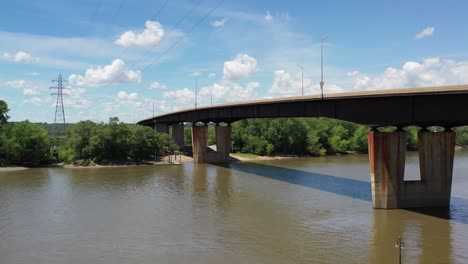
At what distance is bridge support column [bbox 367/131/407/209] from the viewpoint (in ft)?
132

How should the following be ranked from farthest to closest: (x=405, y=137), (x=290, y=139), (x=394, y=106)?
(x=290, y=139), (x=405, y=137), (x=394, y=106)

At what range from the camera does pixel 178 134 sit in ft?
437

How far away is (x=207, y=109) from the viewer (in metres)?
89.2

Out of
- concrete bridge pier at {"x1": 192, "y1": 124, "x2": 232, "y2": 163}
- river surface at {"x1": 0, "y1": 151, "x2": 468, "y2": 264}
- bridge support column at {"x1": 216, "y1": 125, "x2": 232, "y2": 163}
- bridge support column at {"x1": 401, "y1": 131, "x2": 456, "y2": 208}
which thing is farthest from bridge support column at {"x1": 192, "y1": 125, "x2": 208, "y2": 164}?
bridge support column at {"x1": 401, "y1": 131, "x2": 456, "y2": 208}

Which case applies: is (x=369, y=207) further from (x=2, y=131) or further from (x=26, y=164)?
(x=2, y=131)

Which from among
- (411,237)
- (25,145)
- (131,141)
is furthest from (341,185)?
(25,145)

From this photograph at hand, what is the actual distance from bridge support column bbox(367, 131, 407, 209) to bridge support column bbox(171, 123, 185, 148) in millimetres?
96421

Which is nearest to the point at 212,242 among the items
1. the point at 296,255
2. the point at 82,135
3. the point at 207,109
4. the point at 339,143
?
the point at 296,255

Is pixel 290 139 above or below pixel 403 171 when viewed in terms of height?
above

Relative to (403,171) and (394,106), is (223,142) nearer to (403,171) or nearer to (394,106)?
(403,171)

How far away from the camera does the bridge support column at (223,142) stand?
319ft

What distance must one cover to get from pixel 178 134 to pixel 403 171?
98.9 m

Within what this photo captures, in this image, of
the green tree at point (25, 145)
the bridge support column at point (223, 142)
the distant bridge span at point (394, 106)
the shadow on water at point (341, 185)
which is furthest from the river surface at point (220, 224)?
the bridge support column at point (223, 142)

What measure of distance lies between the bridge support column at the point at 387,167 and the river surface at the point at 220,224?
1.94 meters
